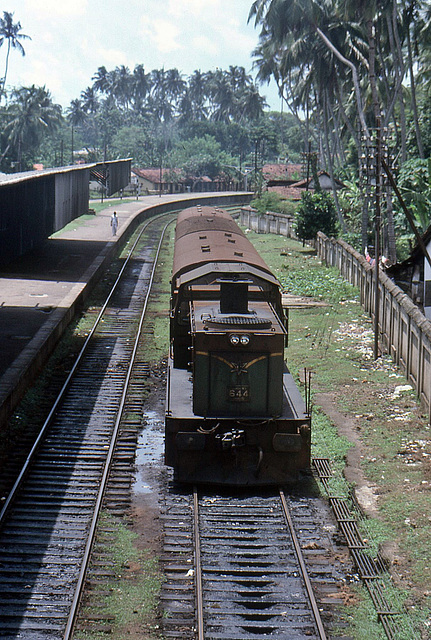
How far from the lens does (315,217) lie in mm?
45125

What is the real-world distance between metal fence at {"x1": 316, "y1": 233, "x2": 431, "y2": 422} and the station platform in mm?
9192

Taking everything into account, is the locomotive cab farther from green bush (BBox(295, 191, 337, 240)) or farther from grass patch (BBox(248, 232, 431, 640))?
green bush (BBox(295, 191, 337, 240))

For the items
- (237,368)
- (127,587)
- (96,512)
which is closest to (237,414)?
(237,368)

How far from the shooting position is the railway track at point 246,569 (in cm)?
908

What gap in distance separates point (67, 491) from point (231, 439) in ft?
9.77

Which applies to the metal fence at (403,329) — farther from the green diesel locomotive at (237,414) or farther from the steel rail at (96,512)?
the steel rail at (96,512)

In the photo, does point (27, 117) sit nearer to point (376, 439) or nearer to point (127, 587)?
point (376, 439)

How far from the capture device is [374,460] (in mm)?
14312

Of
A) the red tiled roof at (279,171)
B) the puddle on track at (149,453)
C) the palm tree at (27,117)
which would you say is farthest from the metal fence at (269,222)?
the palm tree at (27,117)

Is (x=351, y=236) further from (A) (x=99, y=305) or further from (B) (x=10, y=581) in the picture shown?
(B) (x=10, y=581)

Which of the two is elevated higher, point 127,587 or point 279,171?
point 279,171

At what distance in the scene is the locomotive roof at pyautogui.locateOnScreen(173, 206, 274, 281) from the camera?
16141 mm

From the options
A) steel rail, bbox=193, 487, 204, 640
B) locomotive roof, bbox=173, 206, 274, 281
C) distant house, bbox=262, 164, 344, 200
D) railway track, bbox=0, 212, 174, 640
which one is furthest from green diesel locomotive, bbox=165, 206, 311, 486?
distant house, bbox=262, 164, 344, 200

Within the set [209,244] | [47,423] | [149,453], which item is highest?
[209,244]
